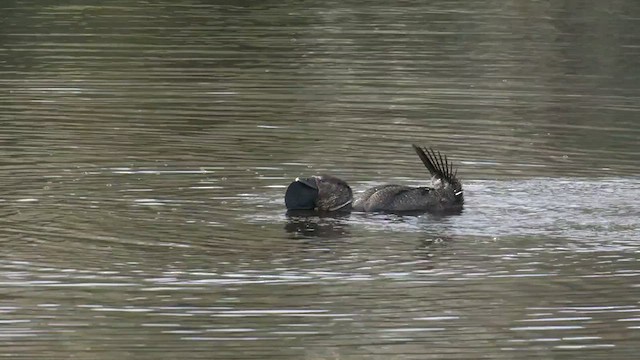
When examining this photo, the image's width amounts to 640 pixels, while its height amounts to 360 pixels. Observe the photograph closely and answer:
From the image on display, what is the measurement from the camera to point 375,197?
13.4m

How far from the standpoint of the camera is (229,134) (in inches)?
661

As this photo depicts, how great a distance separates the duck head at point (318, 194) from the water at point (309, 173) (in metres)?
0.22

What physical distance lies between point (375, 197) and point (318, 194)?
44cm

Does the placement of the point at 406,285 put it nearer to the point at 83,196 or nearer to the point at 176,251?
the point at 176,251

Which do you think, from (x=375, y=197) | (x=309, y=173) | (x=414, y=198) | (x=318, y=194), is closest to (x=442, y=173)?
(x=414, y=198)

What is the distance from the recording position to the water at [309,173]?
10.2m

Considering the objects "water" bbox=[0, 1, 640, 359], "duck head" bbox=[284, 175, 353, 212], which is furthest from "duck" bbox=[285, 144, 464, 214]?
"water" bbox=[0, 1, 640, 359]

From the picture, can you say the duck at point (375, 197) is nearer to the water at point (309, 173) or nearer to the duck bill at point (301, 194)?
the duck bill at point (301, 194)

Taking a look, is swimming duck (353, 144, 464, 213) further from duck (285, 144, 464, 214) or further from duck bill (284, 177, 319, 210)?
duck bill (284, 177, 319, 210)

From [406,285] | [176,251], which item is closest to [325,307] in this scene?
[406,285]

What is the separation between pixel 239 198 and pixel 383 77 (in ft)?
24.3

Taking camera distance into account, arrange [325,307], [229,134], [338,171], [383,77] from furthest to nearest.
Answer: [383,77]
[229,134]
[338,171]
[325,307]

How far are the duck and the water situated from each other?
19 cm

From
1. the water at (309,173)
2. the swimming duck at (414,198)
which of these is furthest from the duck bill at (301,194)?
the swimming duck at (414,198)
